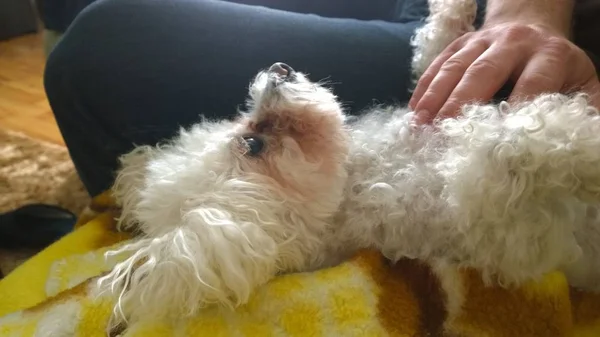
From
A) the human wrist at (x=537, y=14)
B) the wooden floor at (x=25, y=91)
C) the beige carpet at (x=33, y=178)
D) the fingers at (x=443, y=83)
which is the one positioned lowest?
the wooden floor at (x=25, y=91)

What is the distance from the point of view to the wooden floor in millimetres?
2037

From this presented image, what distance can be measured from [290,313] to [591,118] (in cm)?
39

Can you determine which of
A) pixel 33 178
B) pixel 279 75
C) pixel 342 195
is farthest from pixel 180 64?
pixel 33 178

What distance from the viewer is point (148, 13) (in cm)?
104

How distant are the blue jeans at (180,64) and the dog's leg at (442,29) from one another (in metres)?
0.04

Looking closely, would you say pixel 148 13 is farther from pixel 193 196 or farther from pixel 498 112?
pixel 498 112

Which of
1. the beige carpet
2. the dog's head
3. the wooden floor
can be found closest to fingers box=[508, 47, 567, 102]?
the dog's head

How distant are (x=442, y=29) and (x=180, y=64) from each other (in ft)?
1.45

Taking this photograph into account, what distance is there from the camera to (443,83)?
0.85 meters

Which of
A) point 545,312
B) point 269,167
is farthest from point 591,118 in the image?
point 269,167

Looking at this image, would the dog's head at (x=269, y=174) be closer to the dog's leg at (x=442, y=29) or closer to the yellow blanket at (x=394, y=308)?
the yellow blanket at (x=394, y=308)

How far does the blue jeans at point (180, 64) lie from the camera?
1020mm

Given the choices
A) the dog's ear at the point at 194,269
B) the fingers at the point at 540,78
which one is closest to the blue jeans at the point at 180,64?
the fingers at the point at 540,78

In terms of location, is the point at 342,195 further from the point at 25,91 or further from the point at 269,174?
the point at 25,91
